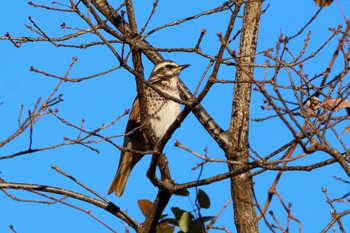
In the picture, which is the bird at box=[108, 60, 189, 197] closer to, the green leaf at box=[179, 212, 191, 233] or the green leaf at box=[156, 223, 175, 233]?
the green leaf at box=[156, 223, 175, 233]

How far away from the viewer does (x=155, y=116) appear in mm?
9320

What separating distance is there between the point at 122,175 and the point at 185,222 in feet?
9.91

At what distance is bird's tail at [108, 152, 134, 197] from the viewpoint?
9555mm

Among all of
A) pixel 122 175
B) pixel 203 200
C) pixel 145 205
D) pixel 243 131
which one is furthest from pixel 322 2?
pixel 122 175

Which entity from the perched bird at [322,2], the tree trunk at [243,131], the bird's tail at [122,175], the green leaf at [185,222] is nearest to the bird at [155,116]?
the bird's tail at [122,175]

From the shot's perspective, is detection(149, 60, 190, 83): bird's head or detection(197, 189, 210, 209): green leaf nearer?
detection(197, 189, 210, 209): green leaf

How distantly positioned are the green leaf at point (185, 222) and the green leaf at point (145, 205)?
2.49 ft

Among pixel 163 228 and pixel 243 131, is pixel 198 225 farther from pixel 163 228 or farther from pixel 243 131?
pixel 243 131

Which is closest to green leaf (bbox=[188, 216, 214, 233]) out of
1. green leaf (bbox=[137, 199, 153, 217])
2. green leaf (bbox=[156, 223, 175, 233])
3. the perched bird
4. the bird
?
green leaf (bbox=[156, 223, 175, 233])

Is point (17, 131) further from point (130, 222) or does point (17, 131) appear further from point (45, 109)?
point (130, 222)

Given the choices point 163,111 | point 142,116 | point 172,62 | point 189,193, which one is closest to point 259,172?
point 189,193

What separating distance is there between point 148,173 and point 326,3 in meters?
2.22

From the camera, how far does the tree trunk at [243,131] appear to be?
780 cm

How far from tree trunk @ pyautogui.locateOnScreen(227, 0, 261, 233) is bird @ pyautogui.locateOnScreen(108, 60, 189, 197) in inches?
38.1
